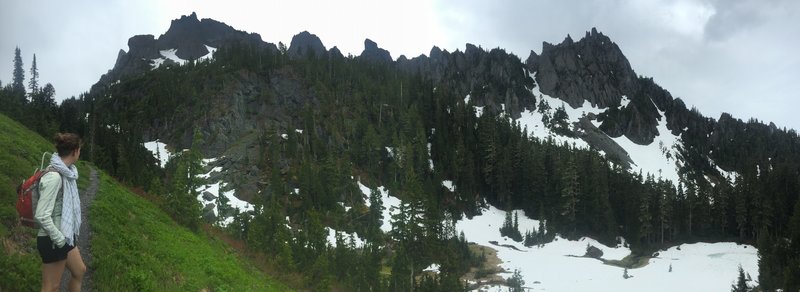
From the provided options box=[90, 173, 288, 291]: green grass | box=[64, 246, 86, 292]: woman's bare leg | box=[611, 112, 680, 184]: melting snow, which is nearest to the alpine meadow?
box=[90, 173, 288, 291]: green grass

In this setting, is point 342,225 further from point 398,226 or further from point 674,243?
point 674,243

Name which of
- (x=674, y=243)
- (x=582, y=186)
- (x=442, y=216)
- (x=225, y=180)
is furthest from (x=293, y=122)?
(x=674, y=243)

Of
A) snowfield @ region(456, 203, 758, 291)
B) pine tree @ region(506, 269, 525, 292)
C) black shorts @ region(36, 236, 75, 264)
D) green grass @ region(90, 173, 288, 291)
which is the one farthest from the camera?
snowfield @ region(456, 203, 758, 291)

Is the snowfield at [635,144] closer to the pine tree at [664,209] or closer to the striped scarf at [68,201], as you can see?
the pine tree at [664,209]

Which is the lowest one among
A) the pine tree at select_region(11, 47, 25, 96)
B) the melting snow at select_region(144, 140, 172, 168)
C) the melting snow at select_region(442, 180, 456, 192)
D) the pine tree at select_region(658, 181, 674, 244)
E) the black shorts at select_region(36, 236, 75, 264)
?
the pine tree at select_region(658, 181, 674, 244)

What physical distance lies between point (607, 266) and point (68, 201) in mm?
84605

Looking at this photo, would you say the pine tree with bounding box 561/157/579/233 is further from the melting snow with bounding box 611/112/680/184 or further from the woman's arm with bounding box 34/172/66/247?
the woman's arm with bounding box 34/172/66/247

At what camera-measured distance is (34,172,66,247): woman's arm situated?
6.17 m

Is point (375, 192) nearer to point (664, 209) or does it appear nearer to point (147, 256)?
point (664, 209)

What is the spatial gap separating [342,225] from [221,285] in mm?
65998

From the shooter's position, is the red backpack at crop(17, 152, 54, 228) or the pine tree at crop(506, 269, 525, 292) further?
the pine tree at crop(506, 269, 525, 292)

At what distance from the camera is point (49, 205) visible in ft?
20.5

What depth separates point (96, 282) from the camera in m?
9.82

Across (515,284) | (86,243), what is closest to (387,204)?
(515,284)
